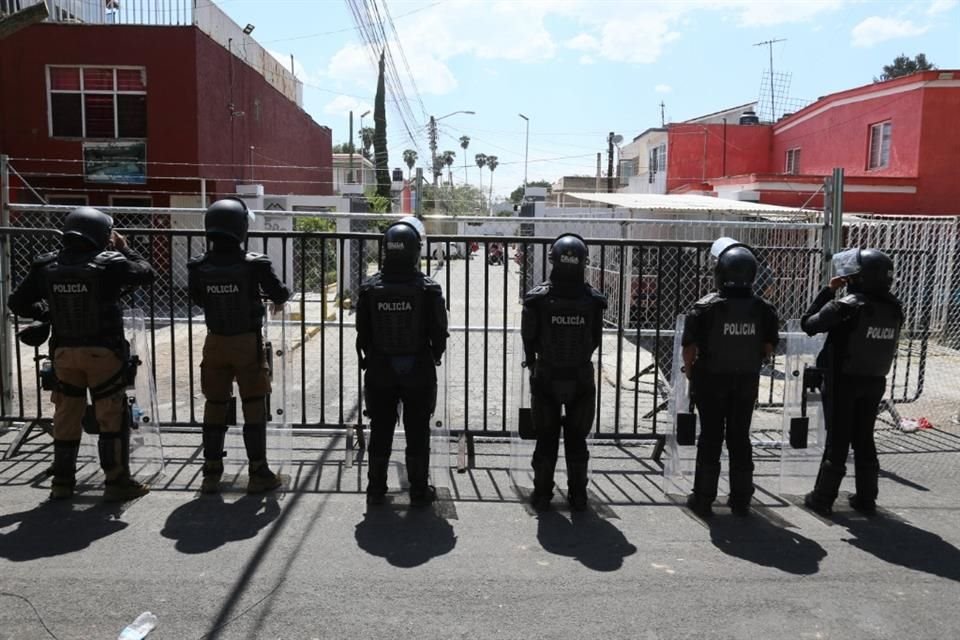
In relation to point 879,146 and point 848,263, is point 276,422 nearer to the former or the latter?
point 848,263

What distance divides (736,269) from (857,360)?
39.4 inches

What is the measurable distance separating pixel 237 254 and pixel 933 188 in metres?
19.3

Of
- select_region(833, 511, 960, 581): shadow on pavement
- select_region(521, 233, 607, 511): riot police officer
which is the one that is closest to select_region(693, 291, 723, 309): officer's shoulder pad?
select_region(521, 233, 607, 511): riot police officer

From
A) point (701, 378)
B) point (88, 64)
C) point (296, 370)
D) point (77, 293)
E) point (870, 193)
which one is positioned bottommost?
point (296, 370)

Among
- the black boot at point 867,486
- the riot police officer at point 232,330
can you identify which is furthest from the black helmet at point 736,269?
the riot police officer at point 232,330

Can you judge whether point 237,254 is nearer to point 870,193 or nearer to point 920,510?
point 920,510

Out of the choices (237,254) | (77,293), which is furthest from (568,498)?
(77,293)

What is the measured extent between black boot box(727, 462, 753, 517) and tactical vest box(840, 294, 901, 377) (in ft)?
3.14

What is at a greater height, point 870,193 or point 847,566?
point 870,193

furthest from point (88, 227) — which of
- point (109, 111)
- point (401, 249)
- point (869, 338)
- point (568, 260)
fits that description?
point (109, 111)

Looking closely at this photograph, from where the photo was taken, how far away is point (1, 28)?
6836 mm

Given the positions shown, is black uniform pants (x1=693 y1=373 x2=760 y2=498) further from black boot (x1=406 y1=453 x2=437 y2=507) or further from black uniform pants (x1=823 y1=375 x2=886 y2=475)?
black boot (x1=406 y1=453 x2=437 y2=507)

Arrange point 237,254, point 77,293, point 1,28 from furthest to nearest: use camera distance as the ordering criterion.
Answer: point 1,28 < point 237,254 < point 77,293

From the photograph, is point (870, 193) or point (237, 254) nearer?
point (237, 254)
